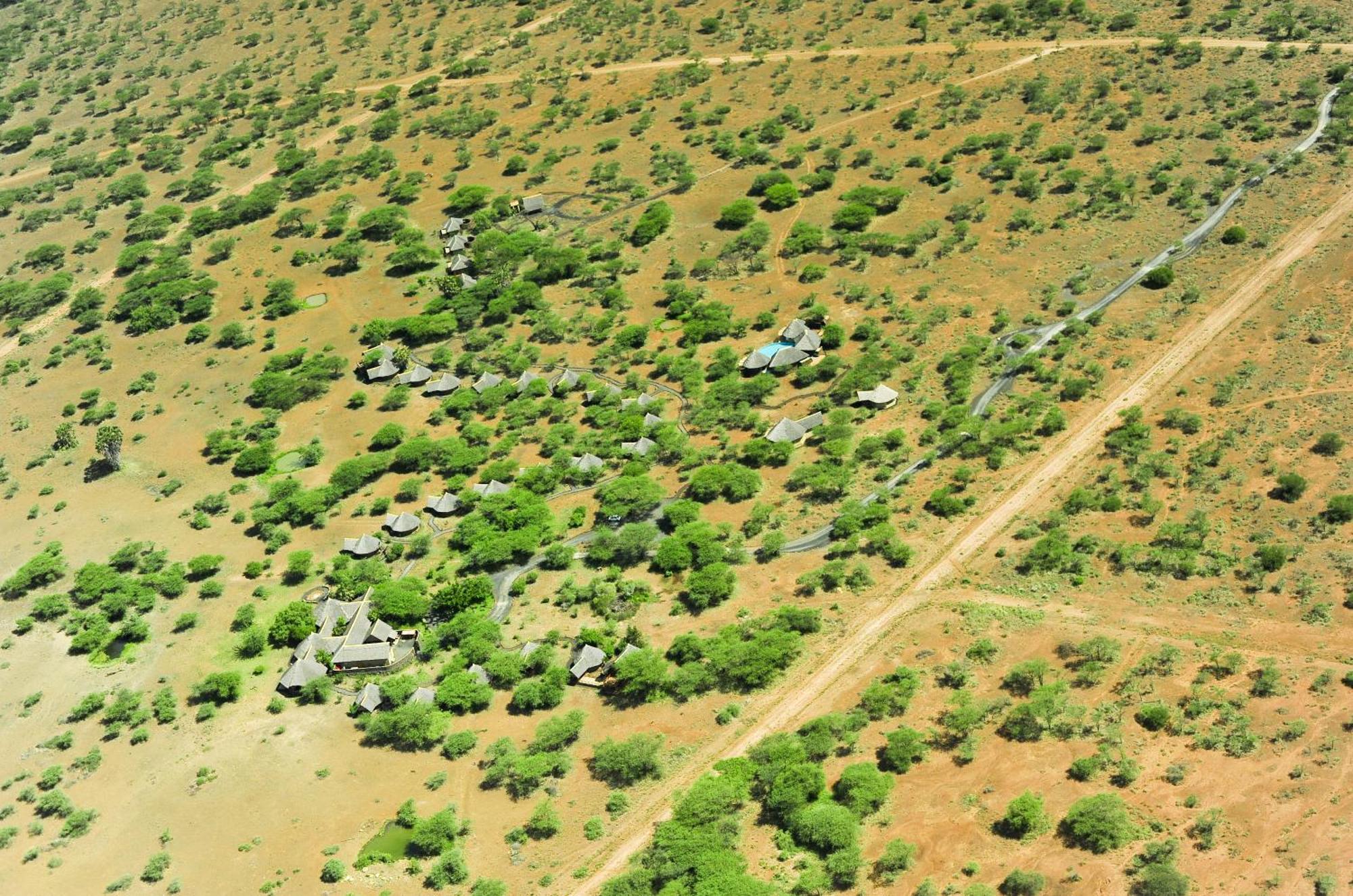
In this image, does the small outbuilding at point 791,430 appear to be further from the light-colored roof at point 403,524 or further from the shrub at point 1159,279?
the shrub at point 1159,279

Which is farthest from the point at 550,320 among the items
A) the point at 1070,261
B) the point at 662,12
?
the point at 662,12

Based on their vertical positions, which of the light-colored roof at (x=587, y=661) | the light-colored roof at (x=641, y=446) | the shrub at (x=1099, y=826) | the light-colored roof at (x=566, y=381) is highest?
the light-colored roof at (x=566, y=381)

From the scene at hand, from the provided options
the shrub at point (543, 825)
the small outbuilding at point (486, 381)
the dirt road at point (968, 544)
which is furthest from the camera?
the small outbuilding at point (486, 381)

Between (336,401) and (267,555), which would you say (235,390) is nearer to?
(336,401)

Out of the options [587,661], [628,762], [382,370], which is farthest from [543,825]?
[382,370]

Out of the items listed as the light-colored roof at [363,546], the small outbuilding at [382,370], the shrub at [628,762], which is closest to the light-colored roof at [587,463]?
the light-colored roof at [363,546]

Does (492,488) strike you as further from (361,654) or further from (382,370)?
(382,370)
